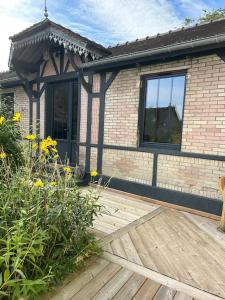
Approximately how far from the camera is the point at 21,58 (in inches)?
255

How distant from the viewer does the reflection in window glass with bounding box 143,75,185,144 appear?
423cm

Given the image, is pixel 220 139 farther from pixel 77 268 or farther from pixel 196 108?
pixel 77 268

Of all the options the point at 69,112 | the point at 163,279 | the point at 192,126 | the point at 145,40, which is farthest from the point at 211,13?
the point at 163,279

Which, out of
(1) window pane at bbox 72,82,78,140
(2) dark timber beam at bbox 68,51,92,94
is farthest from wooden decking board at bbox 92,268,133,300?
(1) window pane at bbox 72,82,78,140

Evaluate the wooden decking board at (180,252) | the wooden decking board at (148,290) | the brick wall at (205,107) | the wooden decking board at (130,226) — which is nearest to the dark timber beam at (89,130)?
the wooden decking board at (130,226)

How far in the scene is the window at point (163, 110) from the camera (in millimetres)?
4234

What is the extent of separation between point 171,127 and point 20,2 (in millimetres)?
4561

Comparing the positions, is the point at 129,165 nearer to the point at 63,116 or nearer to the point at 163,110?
the point at 163,110

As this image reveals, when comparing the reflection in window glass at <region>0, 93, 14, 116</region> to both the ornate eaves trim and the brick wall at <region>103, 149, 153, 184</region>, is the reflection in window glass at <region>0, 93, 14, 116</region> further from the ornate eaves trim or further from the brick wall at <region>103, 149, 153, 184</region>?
the brick wall at <region>103, 149, 153, 184</region>

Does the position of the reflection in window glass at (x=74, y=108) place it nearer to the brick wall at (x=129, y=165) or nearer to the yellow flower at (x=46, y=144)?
the brick wall at (x=129, y=165)

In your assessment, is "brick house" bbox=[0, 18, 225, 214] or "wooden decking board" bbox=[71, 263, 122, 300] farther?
"brick house" bbox=[0, 18, 225, 214]

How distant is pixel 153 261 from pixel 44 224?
123 centimetres

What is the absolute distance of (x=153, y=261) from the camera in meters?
2.44

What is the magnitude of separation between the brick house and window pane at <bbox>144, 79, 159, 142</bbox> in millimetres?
20
